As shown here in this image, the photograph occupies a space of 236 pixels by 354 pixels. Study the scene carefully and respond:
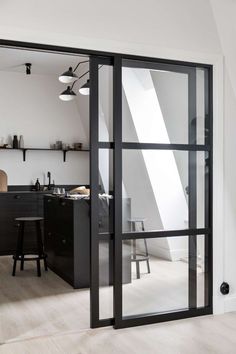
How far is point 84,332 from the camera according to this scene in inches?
130

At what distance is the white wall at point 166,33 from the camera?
3133mm

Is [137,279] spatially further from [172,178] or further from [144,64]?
[144,64]

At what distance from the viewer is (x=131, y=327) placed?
3434 mm

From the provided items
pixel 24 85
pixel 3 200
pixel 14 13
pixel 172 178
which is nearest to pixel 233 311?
pixel 172 178

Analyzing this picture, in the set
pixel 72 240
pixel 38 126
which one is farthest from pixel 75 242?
pixel 38 126

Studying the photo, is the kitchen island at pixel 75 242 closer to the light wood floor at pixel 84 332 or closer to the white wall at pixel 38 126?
the light wood floor at pixel 84 332

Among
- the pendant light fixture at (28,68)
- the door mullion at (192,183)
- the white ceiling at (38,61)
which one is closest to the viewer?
the door mullion at (192,183)

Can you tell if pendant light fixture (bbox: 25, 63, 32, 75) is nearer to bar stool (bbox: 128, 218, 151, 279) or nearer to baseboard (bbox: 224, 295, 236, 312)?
bar stool (bbox: 128, 218, 151, 279)

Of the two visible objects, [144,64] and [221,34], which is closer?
[144,64]

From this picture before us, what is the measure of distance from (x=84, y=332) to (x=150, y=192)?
1202mm

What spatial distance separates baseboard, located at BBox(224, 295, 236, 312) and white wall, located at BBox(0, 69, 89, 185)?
408 centimetres

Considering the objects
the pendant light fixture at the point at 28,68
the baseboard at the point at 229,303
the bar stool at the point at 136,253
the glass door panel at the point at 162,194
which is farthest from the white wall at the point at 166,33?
the pendant light fixture at the point at 28,68

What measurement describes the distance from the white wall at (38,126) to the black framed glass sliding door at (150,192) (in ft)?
11.3

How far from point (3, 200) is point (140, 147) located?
3497mm
